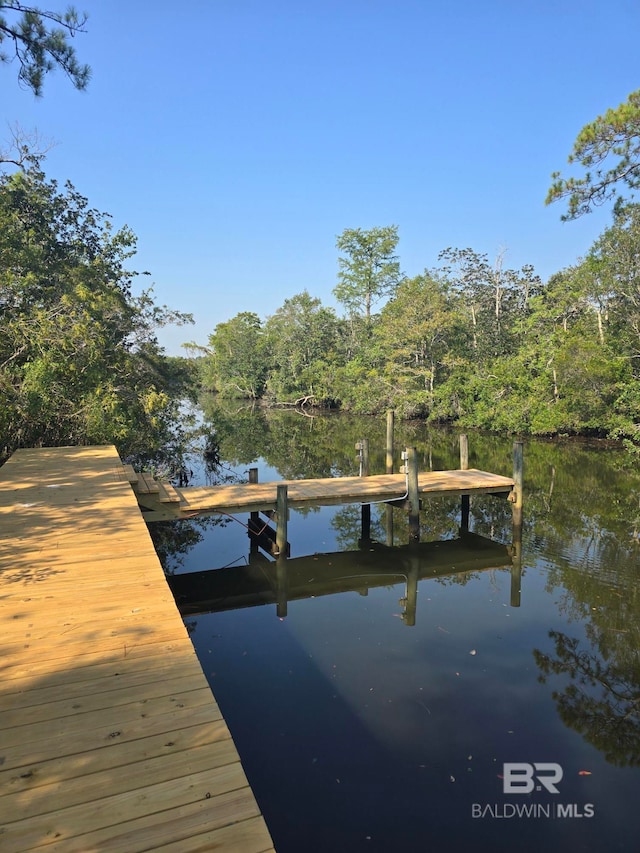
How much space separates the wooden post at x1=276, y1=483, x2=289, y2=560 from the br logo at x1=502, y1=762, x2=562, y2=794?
5.16 m

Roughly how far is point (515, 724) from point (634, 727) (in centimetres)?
117

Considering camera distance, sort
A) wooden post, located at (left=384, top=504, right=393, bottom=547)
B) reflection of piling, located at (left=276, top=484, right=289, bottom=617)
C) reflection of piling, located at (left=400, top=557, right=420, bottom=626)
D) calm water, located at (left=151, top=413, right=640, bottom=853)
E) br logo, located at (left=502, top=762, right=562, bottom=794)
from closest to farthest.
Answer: calm water, located at (left=151, top=413, right=640, bottom=853), br logo, located at (left=502, top=762, right=562, bottom=794), reflection of piling, located at (left=400, top=557, right=420, bottom=626), reflection of piling, located at (left=276, top=484, right=289, bottom=617), wooden post, located at (left=384, top=504, right=393, bottom=547)

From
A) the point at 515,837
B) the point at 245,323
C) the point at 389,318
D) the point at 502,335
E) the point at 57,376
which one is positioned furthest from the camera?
the point at 245,323

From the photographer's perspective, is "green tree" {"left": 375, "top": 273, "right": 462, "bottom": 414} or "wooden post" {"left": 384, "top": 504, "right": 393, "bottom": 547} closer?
"wooden post" {"left": 384, "top": 504, "right": 393, "bottom": 547}

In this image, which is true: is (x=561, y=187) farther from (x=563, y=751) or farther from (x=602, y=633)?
(x=563, y=751)

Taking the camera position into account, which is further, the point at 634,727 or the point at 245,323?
the point at 245,323

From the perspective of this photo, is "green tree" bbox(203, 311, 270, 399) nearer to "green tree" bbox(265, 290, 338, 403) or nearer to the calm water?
"green tree" bbox(265, 290, 338, 403)

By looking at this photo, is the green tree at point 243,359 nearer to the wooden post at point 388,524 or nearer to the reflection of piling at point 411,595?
the wooden post at point 388,524

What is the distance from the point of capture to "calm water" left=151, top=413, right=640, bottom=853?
13.4 feet

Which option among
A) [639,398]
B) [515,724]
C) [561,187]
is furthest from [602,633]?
[639,398]

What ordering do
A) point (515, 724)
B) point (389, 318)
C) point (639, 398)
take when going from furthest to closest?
point (389, 318), point (639, 398), point (515, 724)

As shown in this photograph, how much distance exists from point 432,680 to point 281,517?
394 centimetres

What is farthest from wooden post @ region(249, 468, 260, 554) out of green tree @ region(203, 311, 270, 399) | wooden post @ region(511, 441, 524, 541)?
green tree @ region(203, 311, 270, 399)

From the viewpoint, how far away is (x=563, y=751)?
4773 millimetres
